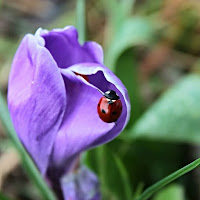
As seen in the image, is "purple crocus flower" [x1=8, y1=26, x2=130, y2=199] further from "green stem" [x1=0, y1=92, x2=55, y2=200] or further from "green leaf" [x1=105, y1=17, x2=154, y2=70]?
"green leaf" [x1=105, y1=17, x2=154, y2=70]

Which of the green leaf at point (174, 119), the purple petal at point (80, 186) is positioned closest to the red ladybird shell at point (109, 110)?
the purple petal at point (80, 186)

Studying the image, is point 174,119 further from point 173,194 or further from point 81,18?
point 81,18

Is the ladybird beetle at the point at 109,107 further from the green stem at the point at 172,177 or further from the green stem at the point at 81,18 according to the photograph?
the green stem at the point at 81,18

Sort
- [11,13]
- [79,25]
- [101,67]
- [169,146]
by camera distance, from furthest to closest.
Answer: [11,13] → [169,146] → [79,25] → [101,67]

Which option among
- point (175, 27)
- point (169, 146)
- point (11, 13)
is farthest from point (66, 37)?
point (11, 13)

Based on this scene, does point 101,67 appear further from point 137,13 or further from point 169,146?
point 137,13

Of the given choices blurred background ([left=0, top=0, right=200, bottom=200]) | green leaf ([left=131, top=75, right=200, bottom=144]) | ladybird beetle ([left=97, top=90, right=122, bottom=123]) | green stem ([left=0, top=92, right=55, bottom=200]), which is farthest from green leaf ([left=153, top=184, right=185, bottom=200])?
ladybird beetle ([left=97, top=90, right=122, bottom=123])
